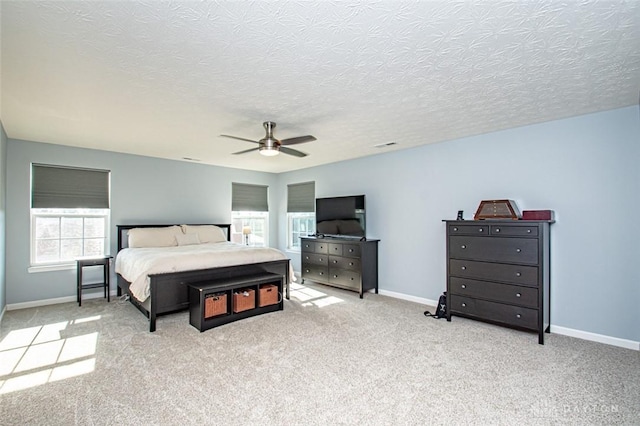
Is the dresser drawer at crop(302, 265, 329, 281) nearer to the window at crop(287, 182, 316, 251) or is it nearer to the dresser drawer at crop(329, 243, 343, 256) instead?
the dresser drawer at crop(329, 243, 343, 256)

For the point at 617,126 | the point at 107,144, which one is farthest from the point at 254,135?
the point at 617,126

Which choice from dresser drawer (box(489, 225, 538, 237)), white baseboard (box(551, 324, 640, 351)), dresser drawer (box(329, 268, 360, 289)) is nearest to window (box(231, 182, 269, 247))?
dresser drawer (box(329, 268, 360, 289))

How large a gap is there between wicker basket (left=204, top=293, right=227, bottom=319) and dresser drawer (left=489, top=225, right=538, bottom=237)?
3.34m

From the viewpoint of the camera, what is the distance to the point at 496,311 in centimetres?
363

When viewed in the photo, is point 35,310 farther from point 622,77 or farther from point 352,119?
point 622,77

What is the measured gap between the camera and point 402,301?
16.3 feet

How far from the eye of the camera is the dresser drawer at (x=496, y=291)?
11.2ft

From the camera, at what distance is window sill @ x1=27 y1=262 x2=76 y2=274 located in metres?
4.59

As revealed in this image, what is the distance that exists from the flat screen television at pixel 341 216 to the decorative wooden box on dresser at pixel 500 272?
174 cm

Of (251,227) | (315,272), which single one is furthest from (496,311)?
(251,227)

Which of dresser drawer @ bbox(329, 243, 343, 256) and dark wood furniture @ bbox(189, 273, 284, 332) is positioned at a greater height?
dresser drawer @ bbox(329, 243, 343, 256)

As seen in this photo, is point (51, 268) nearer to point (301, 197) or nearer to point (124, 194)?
point (124, 194)

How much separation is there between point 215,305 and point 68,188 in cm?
333

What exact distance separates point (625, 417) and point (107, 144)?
642 centimetres
